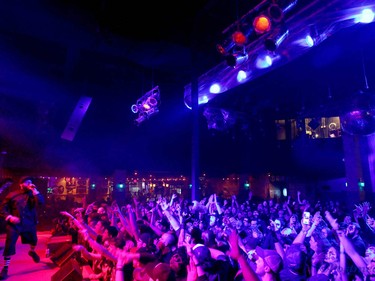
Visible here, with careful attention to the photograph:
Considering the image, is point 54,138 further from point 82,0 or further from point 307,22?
point 307,22

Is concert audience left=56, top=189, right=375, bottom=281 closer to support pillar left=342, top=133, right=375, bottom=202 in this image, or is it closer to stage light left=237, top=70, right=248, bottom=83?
stage light left=237, top=70, right=248, bottom=83

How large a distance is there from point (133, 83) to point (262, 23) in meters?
6.25

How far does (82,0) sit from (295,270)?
5.28 meters

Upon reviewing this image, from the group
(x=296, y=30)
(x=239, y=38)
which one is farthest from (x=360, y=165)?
(x=239, y=38)

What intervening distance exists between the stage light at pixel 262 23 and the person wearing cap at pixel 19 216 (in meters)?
4.08

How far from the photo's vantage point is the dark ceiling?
18.8 ft

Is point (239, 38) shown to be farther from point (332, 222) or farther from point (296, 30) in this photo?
point (332, 222)

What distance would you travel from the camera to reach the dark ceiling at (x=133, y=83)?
5.74 meters

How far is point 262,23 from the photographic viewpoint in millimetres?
4156

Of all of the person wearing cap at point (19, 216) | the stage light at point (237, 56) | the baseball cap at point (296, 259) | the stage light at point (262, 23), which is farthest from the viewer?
the stage light at point (237, 56)

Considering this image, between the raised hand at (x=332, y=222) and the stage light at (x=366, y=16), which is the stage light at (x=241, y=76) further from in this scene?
the raised hand at (x=332, y=222)

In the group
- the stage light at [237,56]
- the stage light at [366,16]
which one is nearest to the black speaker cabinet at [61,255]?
the stage light at [237,56]

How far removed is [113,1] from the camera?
17.6ft

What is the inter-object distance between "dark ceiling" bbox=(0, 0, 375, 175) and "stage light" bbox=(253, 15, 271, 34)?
76 cm
